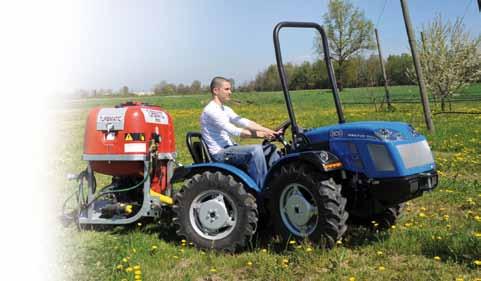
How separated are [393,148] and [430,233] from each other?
4.03ft

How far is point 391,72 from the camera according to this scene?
4916 centimetres

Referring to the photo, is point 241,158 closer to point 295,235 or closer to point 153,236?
point 295,235

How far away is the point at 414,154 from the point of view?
3984mm

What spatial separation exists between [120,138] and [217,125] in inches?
41.4

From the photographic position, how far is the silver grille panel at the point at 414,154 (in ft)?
12.8

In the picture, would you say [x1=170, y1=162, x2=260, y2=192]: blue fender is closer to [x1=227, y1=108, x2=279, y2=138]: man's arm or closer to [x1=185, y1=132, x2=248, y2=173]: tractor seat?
[x1=185, y1=132, x2=248, y2=173]: tractor seat

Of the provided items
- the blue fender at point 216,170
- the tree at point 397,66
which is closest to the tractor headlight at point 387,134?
the blue fender at point 216,170

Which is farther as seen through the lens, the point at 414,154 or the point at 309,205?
the point at 309,205

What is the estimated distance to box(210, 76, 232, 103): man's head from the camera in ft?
16.2

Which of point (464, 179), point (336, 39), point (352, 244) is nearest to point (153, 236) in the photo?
point (352, 244)

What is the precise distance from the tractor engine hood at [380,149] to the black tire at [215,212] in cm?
94

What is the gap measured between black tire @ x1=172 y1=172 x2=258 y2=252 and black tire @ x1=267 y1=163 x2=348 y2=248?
9.8 inches

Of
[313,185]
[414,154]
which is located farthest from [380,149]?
[313,185]

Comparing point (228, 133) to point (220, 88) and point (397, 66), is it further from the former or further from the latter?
point (397, 66)
